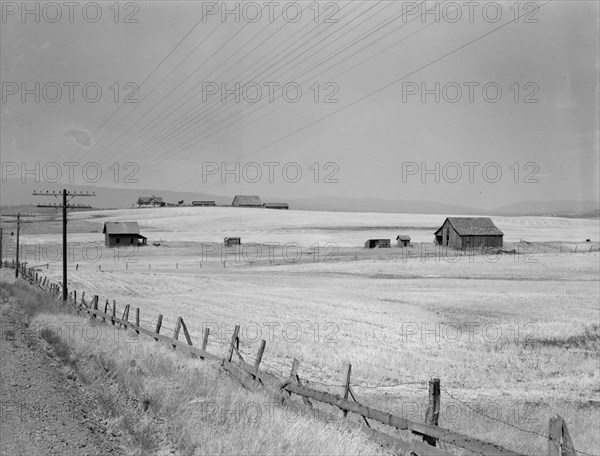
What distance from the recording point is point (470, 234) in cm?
7706

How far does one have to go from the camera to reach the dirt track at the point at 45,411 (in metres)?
8.84

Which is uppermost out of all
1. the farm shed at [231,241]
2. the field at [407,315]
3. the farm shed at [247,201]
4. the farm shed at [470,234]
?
the farm shed at [247,201]

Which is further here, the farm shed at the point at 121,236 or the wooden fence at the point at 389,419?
the farm shed at the point at 121,236

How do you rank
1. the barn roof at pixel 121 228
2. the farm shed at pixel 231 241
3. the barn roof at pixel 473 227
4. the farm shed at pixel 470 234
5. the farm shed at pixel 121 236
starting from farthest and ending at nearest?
the barn roof at pixel 121 228, the farm shed at pixel 121 236, the farm shed at pixel 231 241, the barn roof at pixel 473 227, the farm shed at pixel 470 234

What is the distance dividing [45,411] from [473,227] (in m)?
73.4

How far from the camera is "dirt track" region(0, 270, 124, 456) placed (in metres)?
8.84

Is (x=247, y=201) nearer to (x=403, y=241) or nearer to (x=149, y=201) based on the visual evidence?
(x=149, y=201)

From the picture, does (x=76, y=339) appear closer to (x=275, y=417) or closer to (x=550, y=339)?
(x=275, y=417)

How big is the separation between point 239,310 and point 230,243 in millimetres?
49605

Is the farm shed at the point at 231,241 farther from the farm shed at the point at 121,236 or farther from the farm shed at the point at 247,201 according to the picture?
the farm shed at the point at 247,201

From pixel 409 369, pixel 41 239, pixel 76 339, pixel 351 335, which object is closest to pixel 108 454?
pixel 76 339

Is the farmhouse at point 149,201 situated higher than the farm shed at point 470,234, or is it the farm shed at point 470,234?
the farmhouse at point 149,201

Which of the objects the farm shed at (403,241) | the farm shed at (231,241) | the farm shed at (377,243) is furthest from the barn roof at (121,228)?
the farm shed at (403,241)

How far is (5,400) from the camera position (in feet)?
36.7
